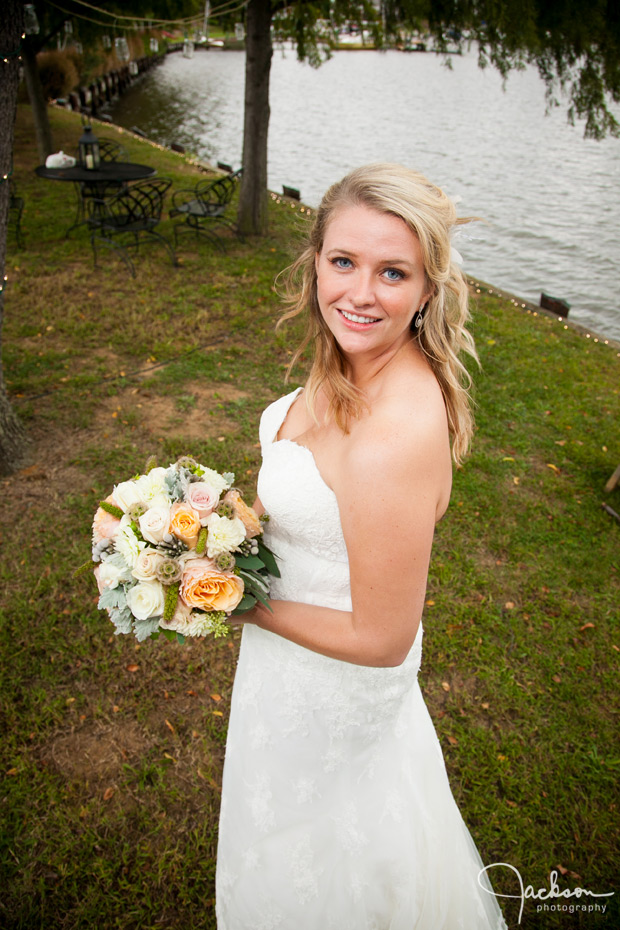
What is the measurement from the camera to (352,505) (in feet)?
5.74

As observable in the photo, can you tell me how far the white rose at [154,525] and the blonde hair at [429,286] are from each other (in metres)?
0.64

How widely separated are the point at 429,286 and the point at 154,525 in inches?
45.6

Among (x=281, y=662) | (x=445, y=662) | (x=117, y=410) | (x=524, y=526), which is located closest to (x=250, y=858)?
(x=281, y=662)

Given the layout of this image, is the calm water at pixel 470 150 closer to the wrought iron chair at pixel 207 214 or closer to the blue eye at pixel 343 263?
the blue eye at pixel 343 263

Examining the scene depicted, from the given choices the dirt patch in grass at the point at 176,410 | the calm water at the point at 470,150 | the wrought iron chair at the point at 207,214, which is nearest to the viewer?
the dirt patch in grass at the point at 176,410

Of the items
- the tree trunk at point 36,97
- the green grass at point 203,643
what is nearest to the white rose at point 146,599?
the green grass at point 203,643

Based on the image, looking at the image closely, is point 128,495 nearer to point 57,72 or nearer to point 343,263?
point 343,263

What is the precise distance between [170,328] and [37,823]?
19.6 ft

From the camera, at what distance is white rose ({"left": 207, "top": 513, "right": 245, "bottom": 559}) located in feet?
6.17

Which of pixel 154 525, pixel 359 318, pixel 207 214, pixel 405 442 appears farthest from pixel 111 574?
pixel 207 214

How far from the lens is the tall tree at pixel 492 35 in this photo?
7.30 metres

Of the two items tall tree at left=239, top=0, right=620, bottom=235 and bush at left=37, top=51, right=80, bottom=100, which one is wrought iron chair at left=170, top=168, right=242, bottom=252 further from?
bush at left=37, top=51, right=80, bottom=100

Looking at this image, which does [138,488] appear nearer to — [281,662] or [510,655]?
[281,662]

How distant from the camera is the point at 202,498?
6.29 feet
